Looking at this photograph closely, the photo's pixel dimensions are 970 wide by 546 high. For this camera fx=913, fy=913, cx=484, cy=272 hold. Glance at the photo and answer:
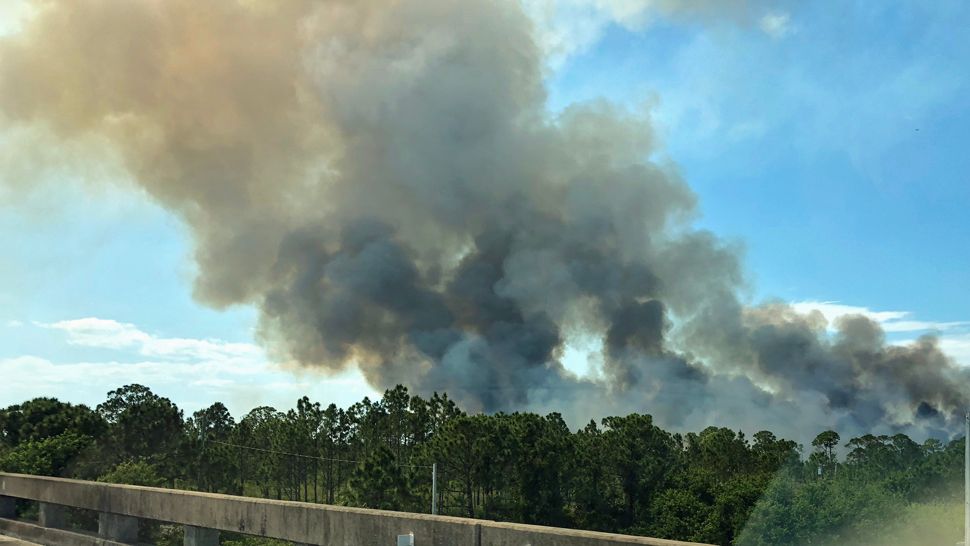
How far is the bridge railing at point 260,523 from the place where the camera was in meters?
8.07

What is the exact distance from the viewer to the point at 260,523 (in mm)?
10805

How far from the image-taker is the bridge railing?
8070 mm

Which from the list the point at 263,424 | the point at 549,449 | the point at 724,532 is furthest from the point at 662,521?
the point at 263,424

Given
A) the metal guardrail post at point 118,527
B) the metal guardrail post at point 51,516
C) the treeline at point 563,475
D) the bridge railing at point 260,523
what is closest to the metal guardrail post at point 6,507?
the bridge railing at point 260,523

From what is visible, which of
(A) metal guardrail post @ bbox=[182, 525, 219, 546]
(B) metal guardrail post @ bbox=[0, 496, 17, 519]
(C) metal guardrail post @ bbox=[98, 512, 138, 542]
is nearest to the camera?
(A) metal guardrail post @ bbox=[182, 525, 219, 546]

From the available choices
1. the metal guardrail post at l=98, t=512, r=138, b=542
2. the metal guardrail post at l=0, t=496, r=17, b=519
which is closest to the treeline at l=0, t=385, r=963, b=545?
the metal guardrail post at l=0, t=496, r=17, b=519

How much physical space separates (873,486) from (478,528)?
10256 centimetres

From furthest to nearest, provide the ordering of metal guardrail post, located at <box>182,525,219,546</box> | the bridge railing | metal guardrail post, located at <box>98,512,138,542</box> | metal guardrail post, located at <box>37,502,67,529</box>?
metal guardrail post, located at <box>37,502,67,529</box>, metal guardrail post, located at <box>98,512,138,542</box>, metal guardrail post, located at <box>182,525,219,546</box>, the bridge railing

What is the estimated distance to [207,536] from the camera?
12.2 m

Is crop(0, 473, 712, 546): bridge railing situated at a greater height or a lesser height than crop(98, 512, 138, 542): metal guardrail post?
greater

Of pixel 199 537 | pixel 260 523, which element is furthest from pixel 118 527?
pixel 260 523

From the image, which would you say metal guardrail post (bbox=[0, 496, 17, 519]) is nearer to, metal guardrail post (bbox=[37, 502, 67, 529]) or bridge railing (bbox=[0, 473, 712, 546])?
A: bridge railing (bbox=[0, 473, 712, 546])

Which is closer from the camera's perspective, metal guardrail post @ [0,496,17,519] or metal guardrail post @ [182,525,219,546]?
metal guardrail post @ [182,525,219,546]

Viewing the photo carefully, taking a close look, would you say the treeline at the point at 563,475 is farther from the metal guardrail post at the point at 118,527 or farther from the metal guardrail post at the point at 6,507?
the metal guardrail post at the point at 118,527
